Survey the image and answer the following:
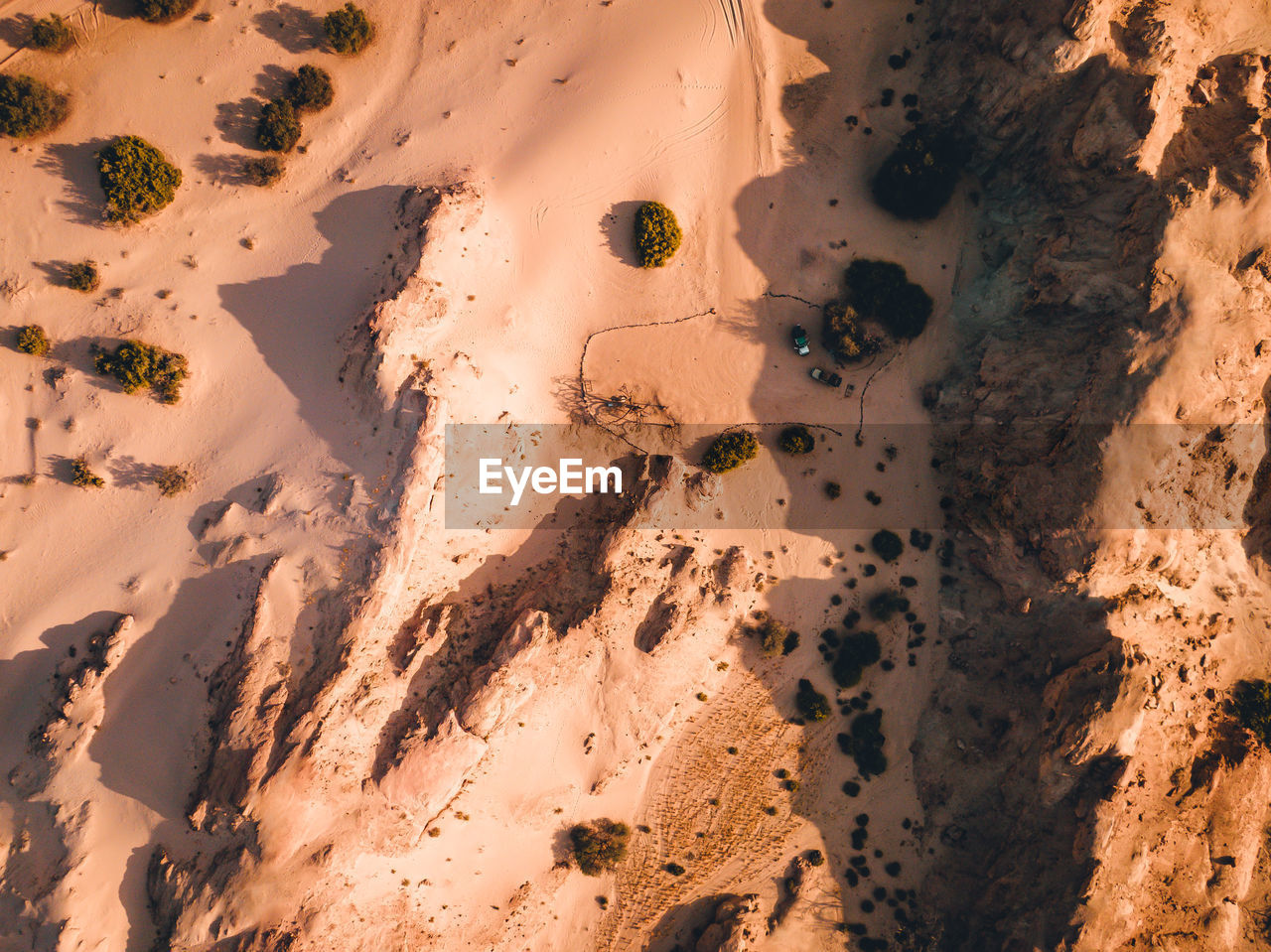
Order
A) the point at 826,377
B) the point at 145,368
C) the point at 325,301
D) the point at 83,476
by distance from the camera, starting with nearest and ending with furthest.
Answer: the point at 145,368 → the point at 83,476 → the point at 325,301 → the point at 826,377

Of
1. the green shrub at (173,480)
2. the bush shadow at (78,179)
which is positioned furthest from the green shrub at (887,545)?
the bush shadow at (78,179)

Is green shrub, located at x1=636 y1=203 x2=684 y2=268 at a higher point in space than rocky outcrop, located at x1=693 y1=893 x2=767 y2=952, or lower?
higher

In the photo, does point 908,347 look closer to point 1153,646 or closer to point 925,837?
point 1153,646

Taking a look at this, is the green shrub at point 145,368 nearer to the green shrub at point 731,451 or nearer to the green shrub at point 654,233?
the green shrub at point 654,233

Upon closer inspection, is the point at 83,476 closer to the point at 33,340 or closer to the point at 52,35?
the point at 33,340

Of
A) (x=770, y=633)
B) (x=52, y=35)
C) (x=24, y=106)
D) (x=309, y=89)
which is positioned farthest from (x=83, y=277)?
(x=770, y=633)

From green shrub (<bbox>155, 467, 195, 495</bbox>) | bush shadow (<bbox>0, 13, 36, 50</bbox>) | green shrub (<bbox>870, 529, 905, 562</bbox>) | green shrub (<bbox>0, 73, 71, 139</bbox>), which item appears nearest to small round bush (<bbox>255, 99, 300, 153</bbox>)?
green shrub (<bbox>0, 73, 71, 139</bbox>)

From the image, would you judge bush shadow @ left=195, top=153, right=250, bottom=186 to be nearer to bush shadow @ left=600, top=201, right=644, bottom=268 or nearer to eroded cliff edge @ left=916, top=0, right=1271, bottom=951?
bush shadow @ left=600, top=201, right=644, bottom=268
